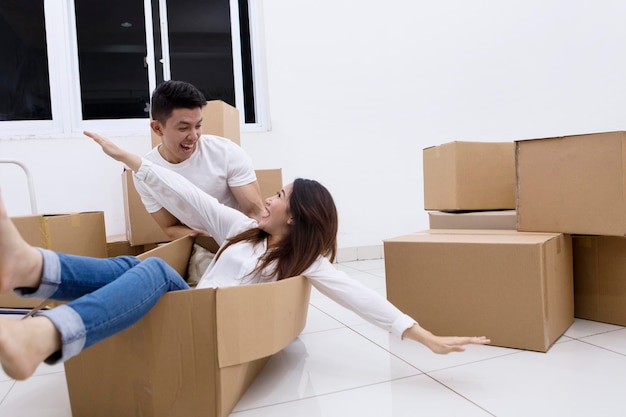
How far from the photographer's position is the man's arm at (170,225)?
64.3 inches

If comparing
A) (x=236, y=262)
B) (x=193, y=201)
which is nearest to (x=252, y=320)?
(x=236, y=262)

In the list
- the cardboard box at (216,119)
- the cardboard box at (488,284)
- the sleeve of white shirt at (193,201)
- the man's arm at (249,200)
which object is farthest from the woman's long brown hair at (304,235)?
the cardboard box at (216,119)

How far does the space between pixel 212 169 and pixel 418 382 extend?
A: 1037 millimetres

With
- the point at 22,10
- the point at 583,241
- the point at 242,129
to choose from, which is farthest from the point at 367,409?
the point at 22,10

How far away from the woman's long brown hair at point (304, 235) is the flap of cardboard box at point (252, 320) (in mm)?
93

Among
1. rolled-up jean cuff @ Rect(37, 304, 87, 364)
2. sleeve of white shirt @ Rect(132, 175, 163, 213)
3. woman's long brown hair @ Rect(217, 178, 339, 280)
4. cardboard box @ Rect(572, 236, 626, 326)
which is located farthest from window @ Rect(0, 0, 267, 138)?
rolled-up jean cuff @ Rect(37, 304, 87, 364)

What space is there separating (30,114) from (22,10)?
595mm

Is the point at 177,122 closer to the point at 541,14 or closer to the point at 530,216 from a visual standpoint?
the point at 530,216

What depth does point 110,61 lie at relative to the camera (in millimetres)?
2592

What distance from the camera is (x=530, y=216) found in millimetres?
1466

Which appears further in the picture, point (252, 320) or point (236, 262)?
point (236, 262)

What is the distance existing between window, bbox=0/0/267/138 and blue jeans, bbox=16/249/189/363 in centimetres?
178

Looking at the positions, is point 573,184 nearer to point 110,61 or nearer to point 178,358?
point 178,358

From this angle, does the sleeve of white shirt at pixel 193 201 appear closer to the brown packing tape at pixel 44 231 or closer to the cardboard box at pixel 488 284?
the cardboard box at pixel 488 284
